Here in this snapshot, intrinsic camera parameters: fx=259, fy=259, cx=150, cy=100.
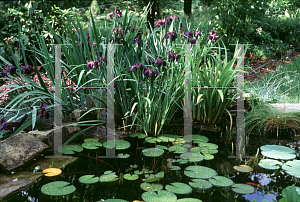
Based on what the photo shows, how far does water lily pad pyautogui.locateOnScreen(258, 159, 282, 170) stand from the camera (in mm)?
1930

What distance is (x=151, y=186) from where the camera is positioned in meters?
1.67

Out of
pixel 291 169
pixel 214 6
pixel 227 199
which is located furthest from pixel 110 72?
pixel 214 6

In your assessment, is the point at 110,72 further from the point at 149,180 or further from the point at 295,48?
the point at 295,48

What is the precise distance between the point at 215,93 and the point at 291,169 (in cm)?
110

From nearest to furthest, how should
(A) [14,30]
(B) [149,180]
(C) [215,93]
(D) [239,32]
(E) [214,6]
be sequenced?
(B) [149,180]
(C) [215,93]
(A) [14,30]
(D) [239,32]
(E) [214,6]

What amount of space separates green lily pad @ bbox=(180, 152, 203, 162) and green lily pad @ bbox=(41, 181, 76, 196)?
0.90 m

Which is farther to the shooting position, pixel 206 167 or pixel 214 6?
pixel 214 6

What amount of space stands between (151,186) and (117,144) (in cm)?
74

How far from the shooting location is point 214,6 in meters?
6.18

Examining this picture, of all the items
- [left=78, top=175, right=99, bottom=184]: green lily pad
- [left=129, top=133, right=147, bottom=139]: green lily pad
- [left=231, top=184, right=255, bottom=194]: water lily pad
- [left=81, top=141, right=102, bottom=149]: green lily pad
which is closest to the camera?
[left=231, top=184, right=255, bottom=194]: water lily pad

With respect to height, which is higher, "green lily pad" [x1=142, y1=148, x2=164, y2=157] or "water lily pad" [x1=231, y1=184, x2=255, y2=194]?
"green lily pad" [x1=142, y1=148, x2=164, y2=157]

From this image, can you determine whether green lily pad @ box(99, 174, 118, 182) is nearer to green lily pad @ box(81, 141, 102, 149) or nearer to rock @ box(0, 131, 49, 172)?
green lily pad @ box(81, 141, 102, 149)

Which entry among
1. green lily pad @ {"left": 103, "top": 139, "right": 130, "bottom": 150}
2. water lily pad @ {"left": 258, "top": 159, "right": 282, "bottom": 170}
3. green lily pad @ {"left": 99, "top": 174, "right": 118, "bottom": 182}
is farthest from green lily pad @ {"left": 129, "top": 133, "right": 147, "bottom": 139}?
water lily pad @ {"left": 258, "top": 159, "right": 282, "bottom": 170}

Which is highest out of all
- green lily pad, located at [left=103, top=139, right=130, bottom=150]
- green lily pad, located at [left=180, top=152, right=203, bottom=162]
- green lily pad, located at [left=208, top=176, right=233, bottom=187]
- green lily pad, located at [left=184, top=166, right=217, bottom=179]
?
green lily pad, located at [left=103, top=139, right=130, bottom=150]
